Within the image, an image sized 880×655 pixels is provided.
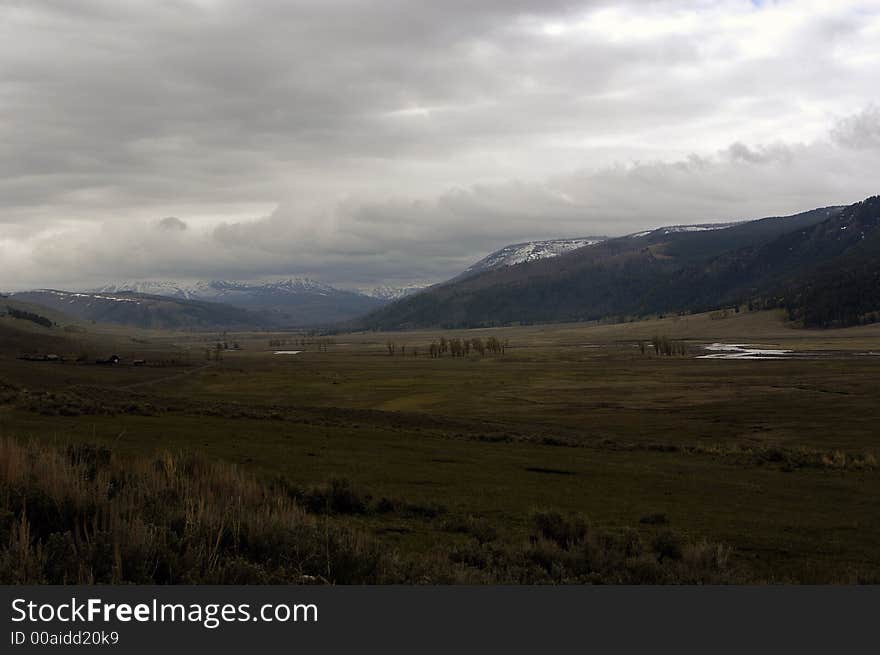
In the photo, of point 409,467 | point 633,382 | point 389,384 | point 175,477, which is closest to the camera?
point 175,477

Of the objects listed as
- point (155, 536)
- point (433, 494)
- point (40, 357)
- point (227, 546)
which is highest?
point (155, 536)

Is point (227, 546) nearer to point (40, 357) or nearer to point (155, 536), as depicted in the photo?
point (155, 536)

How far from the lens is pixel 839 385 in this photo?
74.9 metres

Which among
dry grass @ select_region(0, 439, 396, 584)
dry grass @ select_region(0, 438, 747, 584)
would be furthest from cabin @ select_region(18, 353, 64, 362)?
dry grass @ select_region(0, 439, 396, 584)

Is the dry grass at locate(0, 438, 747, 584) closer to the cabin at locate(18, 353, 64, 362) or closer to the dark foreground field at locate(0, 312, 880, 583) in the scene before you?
the dark foreground field at locate(0, 312, 880, 583)

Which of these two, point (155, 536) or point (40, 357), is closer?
point (155, 536)

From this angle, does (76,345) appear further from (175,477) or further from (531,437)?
(175,477)

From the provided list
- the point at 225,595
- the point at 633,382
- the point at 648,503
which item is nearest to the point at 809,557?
the point at 648,503

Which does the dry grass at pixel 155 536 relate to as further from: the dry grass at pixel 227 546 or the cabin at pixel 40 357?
the cabin at pixel 40 357

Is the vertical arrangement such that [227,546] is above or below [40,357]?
above

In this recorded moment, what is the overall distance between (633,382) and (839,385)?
76.7 ft

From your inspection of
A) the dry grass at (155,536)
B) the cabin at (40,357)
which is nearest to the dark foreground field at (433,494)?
the dry grass at (155,536)

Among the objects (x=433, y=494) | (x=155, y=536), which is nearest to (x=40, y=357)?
(x=433, y=494)

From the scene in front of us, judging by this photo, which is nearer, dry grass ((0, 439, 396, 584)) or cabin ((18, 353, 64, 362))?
dry grass ((0, 439, 396, 584))
